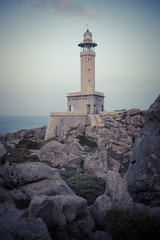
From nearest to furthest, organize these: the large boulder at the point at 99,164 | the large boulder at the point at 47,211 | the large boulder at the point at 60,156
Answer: the large boulder at the point at 47,211, the large boulder at the point at 99,164, the large boulder at the point at 60,156

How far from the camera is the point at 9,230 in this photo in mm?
5996

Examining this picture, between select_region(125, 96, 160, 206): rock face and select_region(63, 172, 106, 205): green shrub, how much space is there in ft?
6.18

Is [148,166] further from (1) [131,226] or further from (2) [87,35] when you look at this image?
(2) [87,35]

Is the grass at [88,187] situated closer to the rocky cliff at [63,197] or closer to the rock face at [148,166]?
the rocky cliff at [63,197]

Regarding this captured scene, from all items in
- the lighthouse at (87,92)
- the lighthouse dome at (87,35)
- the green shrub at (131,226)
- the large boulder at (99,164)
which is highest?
the lighthouse dome at (87,35)

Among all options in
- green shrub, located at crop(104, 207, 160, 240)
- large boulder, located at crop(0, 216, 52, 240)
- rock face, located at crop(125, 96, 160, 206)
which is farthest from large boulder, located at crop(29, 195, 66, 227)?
rock face, located at crop(125, 96, 160, 206)

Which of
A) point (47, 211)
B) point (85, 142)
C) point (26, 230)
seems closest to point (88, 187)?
point (47, 211)

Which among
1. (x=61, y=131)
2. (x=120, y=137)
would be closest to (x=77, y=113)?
(x=61, y=131)

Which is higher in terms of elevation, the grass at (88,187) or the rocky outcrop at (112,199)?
the rocky outcrop at (112,199)

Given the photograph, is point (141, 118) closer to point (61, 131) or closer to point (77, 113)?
point (77, 113)

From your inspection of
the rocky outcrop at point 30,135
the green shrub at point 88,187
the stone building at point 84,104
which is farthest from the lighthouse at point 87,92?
the green shrub at point 88,187

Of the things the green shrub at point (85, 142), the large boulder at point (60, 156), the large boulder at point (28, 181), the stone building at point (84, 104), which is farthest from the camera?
the stone building at point (84, 104)

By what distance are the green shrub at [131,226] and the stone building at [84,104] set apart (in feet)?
130

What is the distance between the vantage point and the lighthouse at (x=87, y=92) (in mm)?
53000
